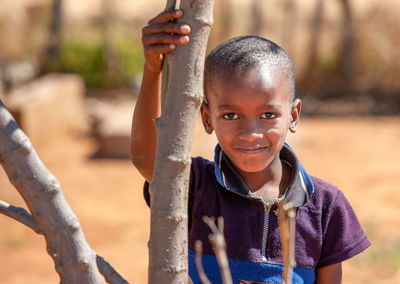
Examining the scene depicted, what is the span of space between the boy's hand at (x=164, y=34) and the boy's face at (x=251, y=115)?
25 centimetres

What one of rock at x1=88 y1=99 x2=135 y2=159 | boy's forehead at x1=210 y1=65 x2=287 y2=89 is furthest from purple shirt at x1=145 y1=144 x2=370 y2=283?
rock at x1=88 y1=99 x2=135 y2=159

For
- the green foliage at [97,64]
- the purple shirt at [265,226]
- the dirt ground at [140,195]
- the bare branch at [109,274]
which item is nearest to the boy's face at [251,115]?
the purple shirt at [265,226]

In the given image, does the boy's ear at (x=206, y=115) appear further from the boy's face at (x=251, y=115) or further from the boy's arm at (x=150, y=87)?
Answer: the boy's arm at (x=150, y=87)

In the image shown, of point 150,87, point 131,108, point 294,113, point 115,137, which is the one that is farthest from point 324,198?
point 131,108

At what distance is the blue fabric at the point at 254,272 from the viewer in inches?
61.7

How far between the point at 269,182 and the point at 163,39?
1.99 feet

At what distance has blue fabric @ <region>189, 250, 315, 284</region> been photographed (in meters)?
1.57

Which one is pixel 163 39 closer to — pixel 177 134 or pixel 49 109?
pixel 177 134

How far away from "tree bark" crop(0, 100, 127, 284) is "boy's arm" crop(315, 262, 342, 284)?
0.68 metres

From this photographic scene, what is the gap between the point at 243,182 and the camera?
1.65 metres

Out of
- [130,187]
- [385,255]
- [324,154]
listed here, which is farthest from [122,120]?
[385,255]

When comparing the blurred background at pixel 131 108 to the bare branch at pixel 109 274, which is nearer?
the bare branch at pixel 109 274

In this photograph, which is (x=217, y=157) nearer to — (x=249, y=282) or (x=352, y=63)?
(x=249, y=282)

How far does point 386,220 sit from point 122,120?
13.0ft
